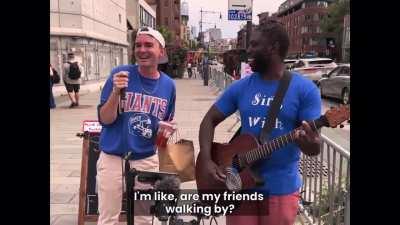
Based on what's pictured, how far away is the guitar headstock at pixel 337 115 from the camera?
215 centimetres

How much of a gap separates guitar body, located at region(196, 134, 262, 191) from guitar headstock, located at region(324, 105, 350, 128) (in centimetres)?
39

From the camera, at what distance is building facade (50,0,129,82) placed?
Answer: 61.1ft

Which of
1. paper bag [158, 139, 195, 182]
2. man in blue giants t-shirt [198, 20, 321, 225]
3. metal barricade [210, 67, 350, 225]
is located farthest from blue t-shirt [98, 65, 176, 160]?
metal barricade [210, 67, 350, 225]

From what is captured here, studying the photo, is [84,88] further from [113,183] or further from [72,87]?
[113,183]

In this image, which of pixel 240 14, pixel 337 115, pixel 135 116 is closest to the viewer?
pixel 337 115

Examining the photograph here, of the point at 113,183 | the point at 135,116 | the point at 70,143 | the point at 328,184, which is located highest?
the point at 135,116

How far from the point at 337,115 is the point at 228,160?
65 centimetres


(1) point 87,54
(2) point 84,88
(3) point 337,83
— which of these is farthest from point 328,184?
(1) point 87,54

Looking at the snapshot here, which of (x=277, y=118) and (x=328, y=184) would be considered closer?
(x=277, y=118)

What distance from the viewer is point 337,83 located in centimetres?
1593

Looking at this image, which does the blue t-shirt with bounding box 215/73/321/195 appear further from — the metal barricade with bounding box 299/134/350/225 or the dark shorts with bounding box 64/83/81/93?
the dark shorts with bounding box 64/83/81/93
